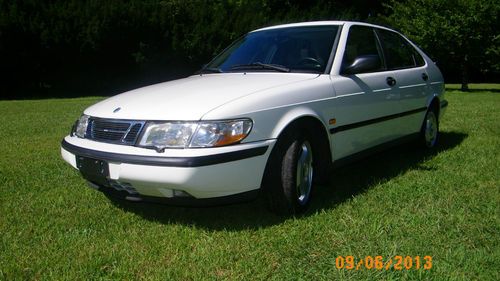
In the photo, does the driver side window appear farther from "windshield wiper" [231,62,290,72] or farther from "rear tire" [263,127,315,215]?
"rear tire" [263,127,315,215]

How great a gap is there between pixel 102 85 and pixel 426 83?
18844 mm

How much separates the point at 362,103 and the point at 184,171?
1863 millimetres

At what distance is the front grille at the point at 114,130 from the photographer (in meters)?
2.95

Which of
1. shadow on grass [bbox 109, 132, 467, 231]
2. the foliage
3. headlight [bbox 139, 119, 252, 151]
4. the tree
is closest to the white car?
headlight [bbox 139, 119, 252, 151]

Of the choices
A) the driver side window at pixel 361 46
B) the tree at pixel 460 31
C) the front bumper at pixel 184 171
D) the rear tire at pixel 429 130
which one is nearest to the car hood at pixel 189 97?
the front bumper at pixel 184 171

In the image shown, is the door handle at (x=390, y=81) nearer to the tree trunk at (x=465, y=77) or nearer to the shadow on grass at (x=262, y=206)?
the shadow on grass at (x=262, y=206)

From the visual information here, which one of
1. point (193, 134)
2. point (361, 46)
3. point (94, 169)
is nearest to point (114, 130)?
point (94, 169)

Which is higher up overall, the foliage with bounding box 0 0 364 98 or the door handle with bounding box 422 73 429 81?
the door handle with bounding box 422 73 429 81

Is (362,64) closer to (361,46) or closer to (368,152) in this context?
(361,46)

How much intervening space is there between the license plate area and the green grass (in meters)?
0.35

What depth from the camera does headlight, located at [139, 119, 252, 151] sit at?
9.18ft

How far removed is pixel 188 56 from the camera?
74.4 ft

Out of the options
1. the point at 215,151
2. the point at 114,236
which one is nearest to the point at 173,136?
the point at 215,151

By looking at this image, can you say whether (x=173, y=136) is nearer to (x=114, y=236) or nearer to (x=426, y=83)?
(x=114, y=236)
